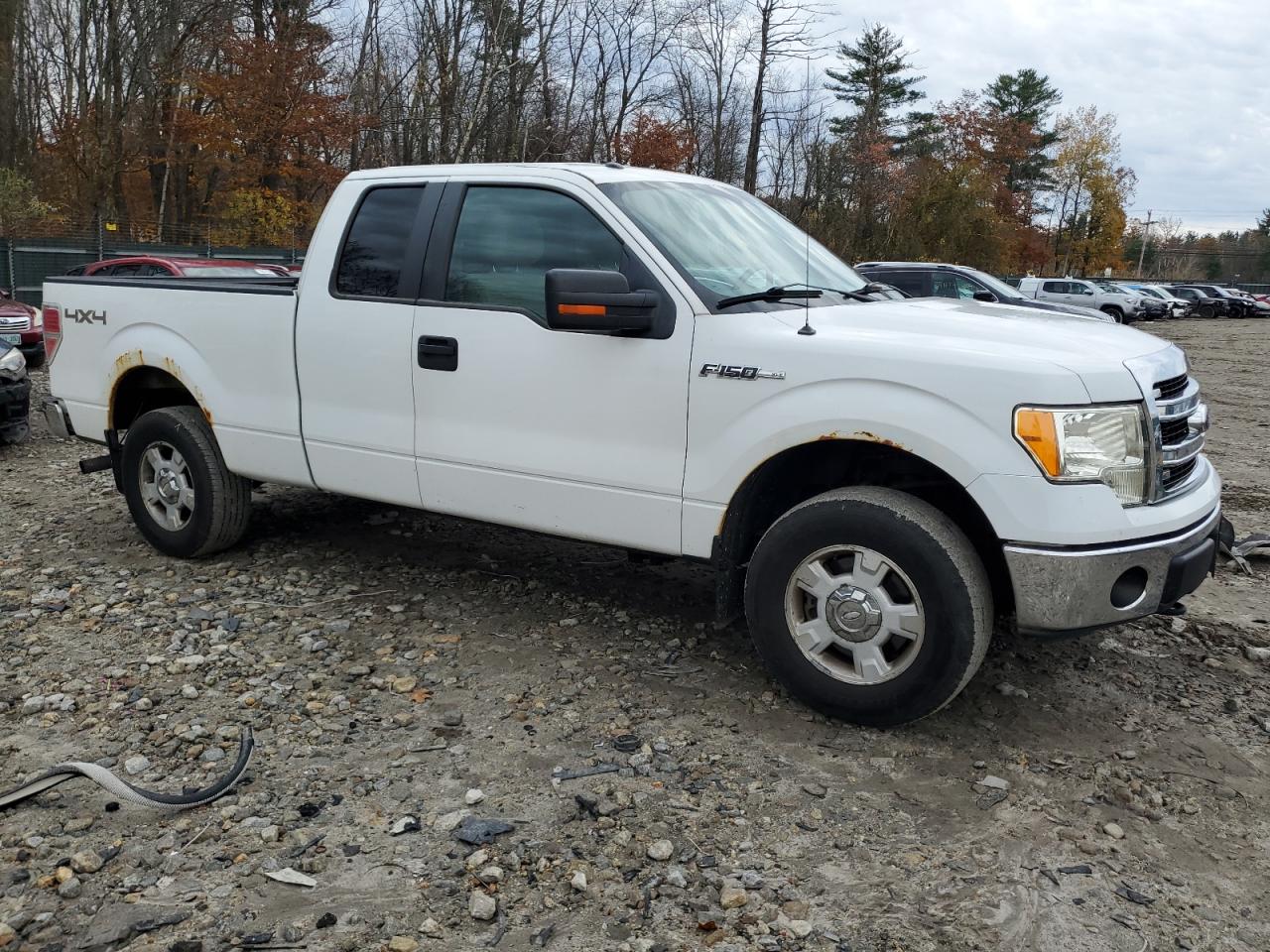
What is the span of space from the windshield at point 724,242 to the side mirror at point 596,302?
249 mm

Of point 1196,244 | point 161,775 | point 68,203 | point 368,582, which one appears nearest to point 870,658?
point 161,775

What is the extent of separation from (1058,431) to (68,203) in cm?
3595

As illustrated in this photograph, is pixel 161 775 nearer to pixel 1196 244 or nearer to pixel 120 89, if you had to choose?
pixel 120 89

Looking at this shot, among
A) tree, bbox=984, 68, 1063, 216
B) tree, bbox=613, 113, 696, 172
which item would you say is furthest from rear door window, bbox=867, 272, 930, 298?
tree, bbox=984, 68, 1063, 216

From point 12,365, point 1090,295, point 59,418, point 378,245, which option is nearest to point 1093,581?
point 378,245

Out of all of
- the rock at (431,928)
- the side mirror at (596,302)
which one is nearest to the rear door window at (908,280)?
the side mirror at (596,302)

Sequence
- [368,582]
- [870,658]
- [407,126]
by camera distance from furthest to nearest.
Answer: [407,126], [368,582], [870,658]

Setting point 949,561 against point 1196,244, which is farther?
point 1196,244

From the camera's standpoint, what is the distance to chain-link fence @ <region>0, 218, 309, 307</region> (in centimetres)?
2231

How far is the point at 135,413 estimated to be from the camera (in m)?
6.03

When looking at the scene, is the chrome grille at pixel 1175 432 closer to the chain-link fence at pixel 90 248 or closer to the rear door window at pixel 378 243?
the rear door window at pixel 378 243

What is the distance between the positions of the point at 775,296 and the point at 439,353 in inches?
56.0

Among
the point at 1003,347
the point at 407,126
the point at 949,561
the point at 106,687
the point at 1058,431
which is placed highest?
the point at 407,126

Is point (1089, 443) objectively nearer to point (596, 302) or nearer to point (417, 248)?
point (596, 302)
